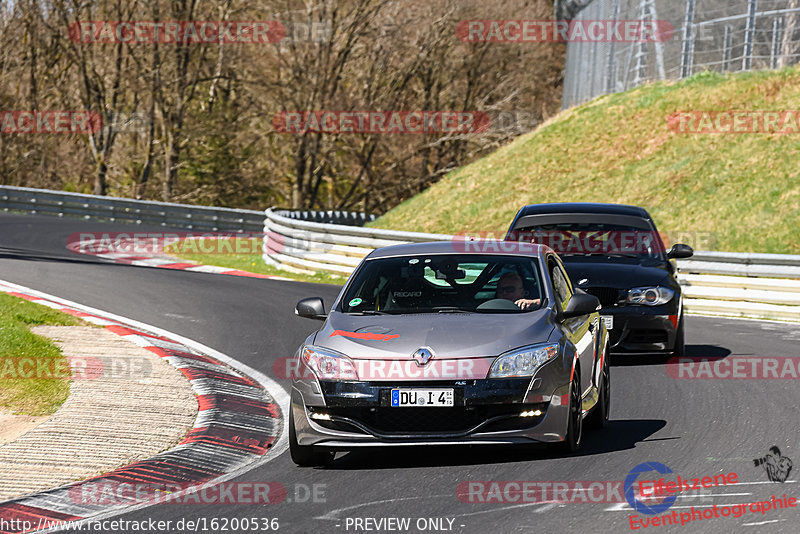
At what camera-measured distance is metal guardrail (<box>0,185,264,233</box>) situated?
1442 inches

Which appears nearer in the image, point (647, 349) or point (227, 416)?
point (227, 416)

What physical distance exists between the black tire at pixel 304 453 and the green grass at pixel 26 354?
2.60 meters

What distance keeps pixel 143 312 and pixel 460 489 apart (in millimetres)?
10229

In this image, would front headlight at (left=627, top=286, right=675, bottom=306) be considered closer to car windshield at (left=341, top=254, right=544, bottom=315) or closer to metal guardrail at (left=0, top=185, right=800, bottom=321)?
car windshield at (left=341, top=254, right=544, bottom=315)

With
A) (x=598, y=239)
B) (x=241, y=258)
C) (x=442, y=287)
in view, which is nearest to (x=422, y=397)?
(x=442, y=287)

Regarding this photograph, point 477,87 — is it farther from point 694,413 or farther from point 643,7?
point 694,413

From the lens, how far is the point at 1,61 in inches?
1966

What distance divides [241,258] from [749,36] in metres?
14.3

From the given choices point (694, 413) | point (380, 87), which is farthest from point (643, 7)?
point (694, 413)

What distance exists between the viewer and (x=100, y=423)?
8.72 meters

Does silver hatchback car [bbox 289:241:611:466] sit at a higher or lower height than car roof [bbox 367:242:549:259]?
lower

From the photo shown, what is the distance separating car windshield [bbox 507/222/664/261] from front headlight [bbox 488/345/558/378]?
18.4ft

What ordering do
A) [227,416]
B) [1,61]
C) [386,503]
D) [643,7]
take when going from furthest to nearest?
[1,61]
[643,7]
[227,416]
[386,503]

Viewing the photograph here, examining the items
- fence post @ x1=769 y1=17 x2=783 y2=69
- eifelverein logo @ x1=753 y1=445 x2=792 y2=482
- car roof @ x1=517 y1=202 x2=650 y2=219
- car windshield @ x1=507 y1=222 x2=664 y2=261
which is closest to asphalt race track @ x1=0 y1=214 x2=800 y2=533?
eifelverein logo @ x1=753 y1=445 x2=792 y2=482
